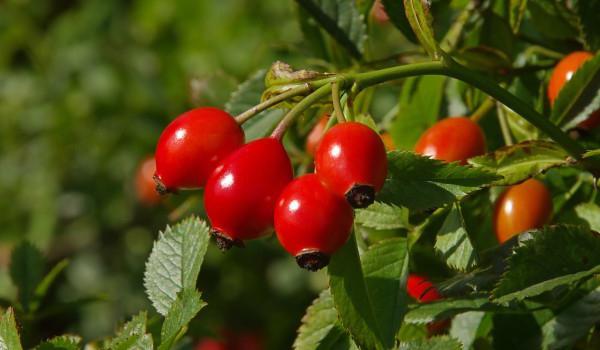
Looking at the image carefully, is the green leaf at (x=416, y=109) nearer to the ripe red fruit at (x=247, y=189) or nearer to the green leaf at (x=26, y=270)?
the ripe red fruit at (x=247, y=189)

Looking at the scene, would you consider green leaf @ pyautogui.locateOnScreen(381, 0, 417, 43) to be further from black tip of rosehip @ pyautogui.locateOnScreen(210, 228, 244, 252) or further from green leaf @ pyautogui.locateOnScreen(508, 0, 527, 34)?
black tip of rosehip @ pyautogui.locateOnScreen(210, 228, 244, 252)

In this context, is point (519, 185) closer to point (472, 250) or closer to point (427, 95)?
point (472, 250)

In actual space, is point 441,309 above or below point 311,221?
below

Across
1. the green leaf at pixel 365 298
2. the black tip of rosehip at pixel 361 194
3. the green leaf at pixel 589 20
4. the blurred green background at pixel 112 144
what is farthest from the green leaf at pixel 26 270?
the blurred green background at pixel 112 144

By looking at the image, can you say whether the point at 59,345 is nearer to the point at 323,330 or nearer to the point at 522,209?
the point at 323,330

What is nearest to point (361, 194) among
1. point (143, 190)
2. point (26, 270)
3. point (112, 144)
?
point (26, 270)

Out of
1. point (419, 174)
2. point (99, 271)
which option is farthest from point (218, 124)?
point (99, 271)
